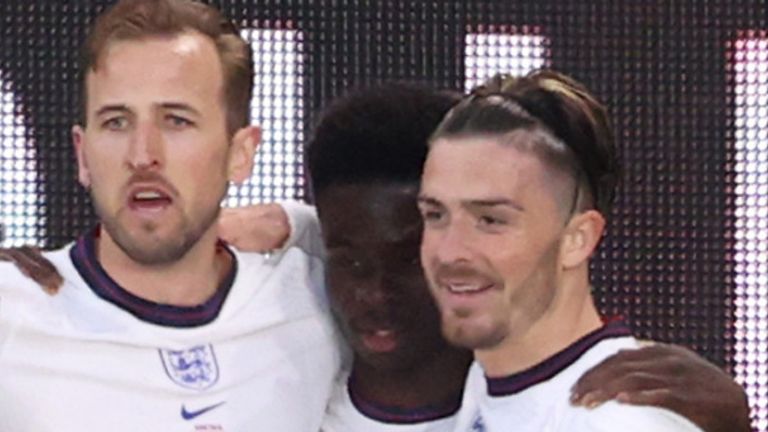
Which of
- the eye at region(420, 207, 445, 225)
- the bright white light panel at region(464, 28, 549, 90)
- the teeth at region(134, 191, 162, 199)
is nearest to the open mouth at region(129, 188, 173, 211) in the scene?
the teeth at region(134, 191, 162, 199)

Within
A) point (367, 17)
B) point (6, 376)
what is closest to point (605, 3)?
point (367, 17)

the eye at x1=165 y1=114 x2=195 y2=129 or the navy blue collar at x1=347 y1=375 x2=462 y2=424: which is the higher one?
the eye at x1=165 y1=114 x2=195 y2=129

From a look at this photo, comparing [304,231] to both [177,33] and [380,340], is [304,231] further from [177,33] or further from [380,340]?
[177,33]

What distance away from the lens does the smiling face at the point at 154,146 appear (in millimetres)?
1735

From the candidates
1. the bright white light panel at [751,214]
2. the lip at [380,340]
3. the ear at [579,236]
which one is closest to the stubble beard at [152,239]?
the lip at [380,340]

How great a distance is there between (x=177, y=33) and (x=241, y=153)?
0.42 feet

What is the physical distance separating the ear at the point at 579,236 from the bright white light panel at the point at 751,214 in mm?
660

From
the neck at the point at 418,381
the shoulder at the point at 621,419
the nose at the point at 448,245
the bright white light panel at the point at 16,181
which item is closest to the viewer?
the shoulder at the point at 621,419

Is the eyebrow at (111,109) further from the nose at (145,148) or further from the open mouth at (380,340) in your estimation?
the open mouth at (380,340)

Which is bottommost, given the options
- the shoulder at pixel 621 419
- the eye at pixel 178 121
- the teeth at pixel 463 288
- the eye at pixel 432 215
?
the shoulder at pixel 621 419

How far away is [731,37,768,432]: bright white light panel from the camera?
Answer: 236 cm

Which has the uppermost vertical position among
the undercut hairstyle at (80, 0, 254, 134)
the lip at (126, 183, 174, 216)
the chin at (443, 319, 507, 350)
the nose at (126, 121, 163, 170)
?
the undercut hairstyle at (80, 0, 254, 134)

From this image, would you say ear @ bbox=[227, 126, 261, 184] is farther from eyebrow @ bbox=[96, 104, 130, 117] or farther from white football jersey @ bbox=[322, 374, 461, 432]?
white football jersey @ bbox=[322, 374, 461, 432]

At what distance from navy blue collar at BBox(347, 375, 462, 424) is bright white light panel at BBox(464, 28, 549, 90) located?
57 centimetres
